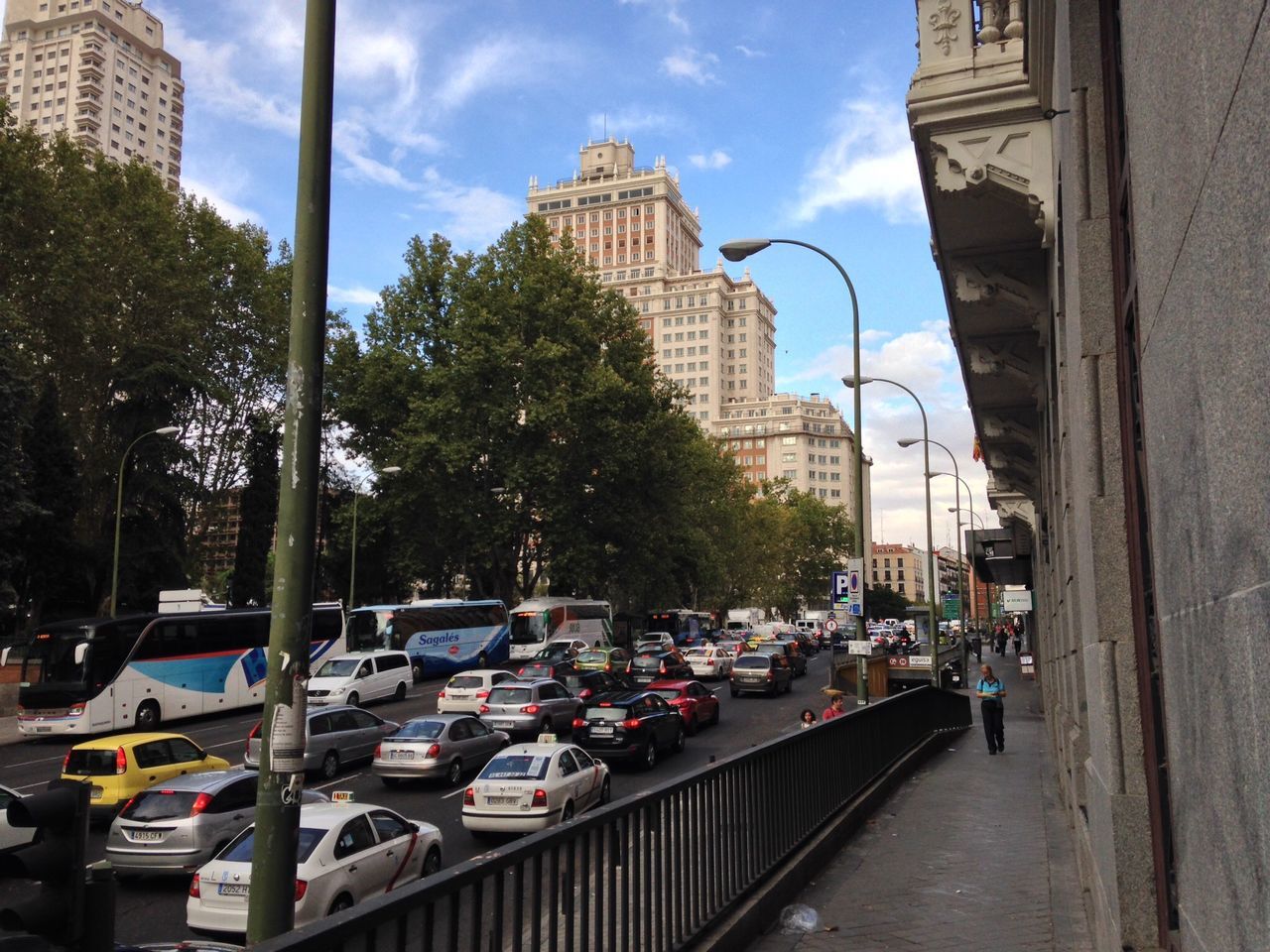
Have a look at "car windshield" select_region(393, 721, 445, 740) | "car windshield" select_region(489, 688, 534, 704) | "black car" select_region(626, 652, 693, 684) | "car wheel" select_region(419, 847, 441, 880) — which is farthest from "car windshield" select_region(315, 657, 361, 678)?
"car wheel" select_region(419, 847, 441, 880)

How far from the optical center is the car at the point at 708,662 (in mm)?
43441

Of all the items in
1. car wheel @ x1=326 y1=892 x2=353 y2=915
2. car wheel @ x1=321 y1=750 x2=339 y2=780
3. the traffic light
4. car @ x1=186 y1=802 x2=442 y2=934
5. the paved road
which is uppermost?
the traffic light

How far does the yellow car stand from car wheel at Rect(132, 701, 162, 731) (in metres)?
12.3

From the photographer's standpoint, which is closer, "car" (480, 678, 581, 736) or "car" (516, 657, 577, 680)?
"car" (480, 678, 581, 736)

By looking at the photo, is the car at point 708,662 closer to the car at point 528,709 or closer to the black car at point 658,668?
the black car at point 658,668

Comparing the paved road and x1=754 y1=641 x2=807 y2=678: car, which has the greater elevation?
x1=754 y1=641 x2=807 y2=678: car

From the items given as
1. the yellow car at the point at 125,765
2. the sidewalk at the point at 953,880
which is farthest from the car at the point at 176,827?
the sidewalk at the point at 953,880

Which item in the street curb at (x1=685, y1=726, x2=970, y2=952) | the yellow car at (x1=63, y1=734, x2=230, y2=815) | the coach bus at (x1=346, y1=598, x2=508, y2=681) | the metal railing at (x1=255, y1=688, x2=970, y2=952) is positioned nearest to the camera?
the metal railing at (x1=255, y1=688, x2=970, y2=952)

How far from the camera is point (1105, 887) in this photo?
5211mm

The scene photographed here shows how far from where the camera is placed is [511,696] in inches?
1008

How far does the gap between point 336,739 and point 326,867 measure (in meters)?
11.1

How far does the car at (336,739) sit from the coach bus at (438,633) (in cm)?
1875

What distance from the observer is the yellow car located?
53.0 feet

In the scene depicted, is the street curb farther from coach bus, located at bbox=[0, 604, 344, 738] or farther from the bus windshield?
the bus windshield
